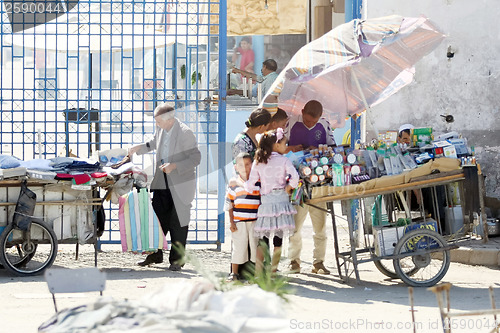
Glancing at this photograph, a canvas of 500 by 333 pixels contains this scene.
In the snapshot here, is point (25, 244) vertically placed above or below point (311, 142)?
below

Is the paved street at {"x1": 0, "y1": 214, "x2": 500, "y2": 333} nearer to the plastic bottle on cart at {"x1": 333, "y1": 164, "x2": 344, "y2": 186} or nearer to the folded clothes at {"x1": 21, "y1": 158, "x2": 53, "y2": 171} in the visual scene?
the plastic bottle on cart at {"x1": 333, "y1": 164, "x2": 344, "y2": 186}

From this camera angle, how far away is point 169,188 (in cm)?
1021

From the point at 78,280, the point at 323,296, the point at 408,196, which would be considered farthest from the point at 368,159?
the point at 78,280

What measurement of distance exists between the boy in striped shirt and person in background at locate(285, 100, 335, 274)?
0.75 m

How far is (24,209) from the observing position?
962cm

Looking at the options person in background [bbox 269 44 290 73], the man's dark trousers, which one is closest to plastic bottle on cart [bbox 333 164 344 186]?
the man's dark trousers

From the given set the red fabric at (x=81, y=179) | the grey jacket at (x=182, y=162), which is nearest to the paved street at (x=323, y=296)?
the grey jacket at (x=182, y=162)

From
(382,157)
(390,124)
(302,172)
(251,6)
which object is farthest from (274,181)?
(251,6)

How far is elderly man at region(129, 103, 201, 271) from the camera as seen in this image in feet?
33.1

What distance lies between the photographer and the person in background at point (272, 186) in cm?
891

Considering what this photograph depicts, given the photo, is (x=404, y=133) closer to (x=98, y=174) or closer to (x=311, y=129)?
(x=311, y=129)

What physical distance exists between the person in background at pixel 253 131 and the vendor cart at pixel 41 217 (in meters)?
1.73

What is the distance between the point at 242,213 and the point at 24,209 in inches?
91.4

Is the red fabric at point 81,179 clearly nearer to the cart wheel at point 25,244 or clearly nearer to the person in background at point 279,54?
the cart wheel at point 25,244
